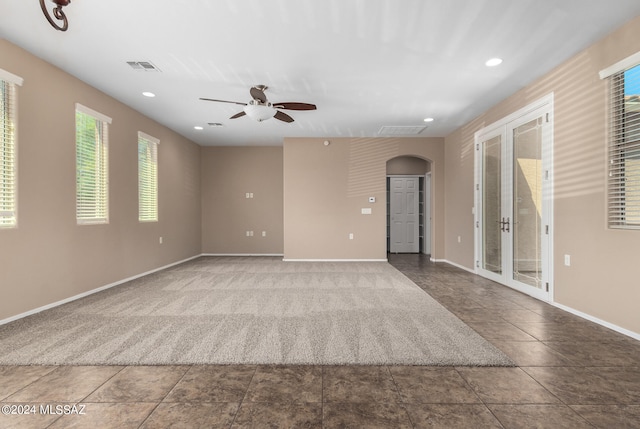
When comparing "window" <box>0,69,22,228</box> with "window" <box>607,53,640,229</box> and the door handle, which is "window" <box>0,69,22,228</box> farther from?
the door handle

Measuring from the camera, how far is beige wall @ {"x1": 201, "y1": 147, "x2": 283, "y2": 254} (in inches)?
320

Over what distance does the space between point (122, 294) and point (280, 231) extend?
4342 millimetres

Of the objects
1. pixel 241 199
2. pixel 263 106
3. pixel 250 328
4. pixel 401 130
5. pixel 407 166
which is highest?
pixel 401 130

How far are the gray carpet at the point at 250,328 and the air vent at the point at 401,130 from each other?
3125mm

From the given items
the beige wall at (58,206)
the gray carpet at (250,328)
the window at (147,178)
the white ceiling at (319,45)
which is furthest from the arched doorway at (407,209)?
the beige wall at (58,206)

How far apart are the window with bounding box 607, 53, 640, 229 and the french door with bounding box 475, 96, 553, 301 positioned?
782 mm

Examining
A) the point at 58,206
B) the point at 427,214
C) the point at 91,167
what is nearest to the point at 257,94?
the point at 91,167

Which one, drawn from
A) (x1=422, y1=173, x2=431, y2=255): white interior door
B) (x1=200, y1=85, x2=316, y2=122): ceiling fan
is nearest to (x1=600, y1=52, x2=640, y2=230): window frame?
(x1=200, y1=85, x2=316, y2=122): ceiling fan

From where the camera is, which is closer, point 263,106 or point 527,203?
point 263,106

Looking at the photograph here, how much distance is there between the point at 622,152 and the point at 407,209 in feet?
19.1

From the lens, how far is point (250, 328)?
2908 millimetres

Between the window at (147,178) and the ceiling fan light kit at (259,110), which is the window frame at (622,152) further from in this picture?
the window at (147,178)

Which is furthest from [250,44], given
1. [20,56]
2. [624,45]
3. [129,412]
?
[624,45]

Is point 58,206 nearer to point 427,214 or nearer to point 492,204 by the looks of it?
point 492,204
